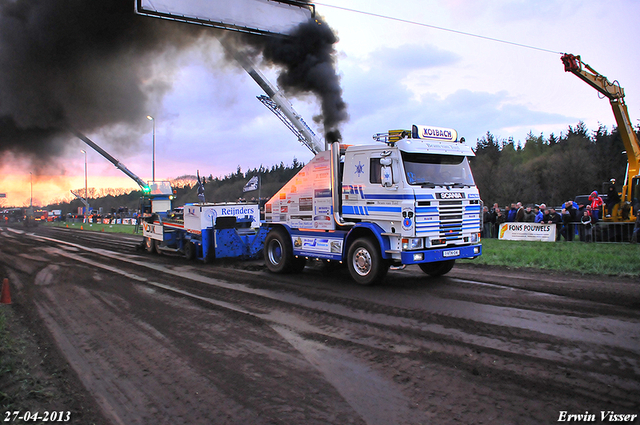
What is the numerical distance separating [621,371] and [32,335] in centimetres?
742

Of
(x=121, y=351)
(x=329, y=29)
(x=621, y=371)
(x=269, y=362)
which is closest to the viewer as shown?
(x=621, y=371)

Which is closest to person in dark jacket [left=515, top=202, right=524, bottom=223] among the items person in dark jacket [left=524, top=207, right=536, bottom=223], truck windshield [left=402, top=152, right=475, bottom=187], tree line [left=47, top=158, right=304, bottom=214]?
person in dark jacket [left=524, top=207, right=536, bottom=223]

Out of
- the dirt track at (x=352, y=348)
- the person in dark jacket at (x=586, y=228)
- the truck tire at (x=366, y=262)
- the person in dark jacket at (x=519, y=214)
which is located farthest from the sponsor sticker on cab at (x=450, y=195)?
the person in dark jacket at (x=519, y=214)

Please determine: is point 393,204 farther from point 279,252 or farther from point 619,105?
point 619,105

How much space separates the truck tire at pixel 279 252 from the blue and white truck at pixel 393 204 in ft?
1.98

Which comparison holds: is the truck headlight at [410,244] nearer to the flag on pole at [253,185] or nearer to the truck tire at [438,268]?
the truck tire at [438,268]

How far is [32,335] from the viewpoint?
20.2ft

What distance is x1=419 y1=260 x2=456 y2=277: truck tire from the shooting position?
10.0 meters

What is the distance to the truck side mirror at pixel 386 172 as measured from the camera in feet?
27.6

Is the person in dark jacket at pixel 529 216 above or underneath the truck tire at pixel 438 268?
above

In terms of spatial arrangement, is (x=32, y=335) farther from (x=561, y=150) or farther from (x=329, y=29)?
(x=561, y=150)

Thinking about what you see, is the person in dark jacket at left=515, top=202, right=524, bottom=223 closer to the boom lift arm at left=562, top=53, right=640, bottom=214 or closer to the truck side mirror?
the boom lift arm at left=562, top=53, right=640, bottom=214

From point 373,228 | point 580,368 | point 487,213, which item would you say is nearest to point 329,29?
point 373,228

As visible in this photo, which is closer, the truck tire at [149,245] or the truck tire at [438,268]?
the truck tire at [438,268]
